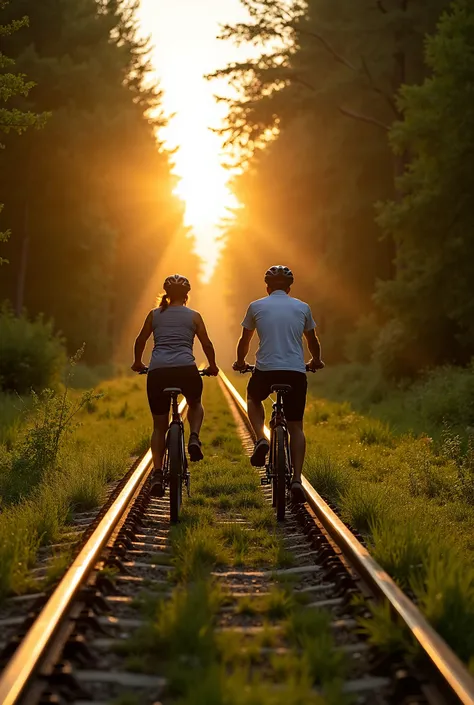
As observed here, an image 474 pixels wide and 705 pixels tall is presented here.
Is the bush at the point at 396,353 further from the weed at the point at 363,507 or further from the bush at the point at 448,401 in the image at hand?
the weed at the point at 363,507

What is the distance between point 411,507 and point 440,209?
12.0 metres

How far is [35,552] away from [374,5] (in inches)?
888

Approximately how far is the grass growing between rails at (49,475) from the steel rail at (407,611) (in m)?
2.13

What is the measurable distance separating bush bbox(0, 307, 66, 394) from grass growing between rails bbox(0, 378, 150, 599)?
3.79m

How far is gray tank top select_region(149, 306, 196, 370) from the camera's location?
293 inches

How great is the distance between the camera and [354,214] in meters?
35.0

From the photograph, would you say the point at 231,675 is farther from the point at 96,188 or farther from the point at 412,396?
the point at 96,188

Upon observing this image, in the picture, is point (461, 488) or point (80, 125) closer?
point (461, 488)

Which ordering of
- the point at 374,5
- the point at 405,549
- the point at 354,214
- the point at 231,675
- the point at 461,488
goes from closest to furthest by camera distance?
the point at 231,675 < the point at 405,549 < the point at 461,488 < the point at 374,5 < the point at 354,214

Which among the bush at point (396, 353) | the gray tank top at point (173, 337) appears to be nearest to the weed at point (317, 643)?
the gray tank top at point (173, 337)

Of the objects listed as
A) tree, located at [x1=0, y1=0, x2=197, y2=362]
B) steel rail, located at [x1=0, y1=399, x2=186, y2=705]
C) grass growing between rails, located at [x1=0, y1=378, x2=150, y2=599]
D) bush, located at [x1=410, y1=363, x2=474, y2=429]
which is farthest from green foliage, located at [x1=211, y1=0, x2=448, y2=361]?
steel rail, located at [x1=0, y1=399, x2=186, y2=705]

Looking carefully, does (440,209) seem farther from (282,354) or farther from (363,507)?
(363,507)

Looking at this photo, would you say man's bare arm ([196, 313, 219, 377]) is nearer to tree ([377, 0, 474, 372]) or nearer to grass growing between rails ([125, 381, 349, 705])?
grass growing between rails ([125, 381, 349, 705])

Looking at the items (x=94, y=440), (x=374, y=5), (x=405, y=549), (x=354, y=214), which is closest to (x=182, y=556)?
(x=405, y=549)
